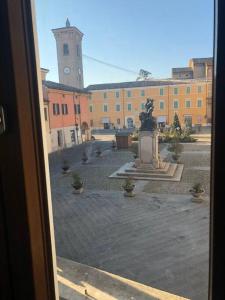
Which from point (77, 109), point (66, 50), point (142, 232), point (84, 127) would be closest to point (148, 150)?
point (142, 232)

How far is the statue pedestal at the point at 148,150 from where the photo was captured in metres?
6.94

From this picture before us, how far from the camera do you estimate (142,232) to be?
3287 mm

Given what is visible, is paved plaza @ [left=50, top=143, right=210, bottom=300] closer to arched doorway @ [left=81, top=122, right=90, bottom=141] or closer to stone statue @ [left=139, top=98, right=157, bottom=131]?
stone statue @ [left=139, top=98, right=157, bottom=131]

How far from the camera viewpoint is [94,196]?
5.03 m

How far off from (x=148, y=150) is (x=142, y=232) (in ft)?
12.8

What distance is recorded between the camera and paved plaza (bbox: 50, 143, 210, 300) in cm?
231

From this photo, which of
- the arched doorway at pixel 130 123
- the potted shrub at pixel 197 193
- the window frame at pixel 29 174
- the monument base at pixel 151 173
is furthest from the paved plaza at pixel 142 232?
the arched doorway at pixel 130 123

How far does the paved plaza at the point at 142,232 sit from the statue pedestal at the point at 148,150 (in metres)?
1.07

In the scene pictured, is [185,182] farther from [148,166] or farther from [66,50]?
[66,50]

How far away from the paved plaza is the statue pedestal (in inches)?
42.1

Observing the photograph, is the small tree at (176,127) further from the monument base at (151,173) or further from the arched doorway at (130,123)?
the monument base at (151,173)

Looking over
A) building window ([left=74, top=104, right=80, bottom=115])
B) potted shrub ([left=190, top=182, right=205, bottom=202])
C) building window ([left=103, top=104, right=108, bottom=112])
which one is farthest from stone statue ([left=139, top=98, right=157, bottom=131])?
building window ([left=103, top=104, right=108, bottom=112])

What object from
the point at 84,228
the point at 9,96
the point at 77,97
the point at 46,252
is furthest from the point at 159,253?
the point at 77,97

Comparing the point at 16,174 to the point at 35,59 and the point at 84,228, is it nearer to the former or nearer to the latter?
the point at 35,59
